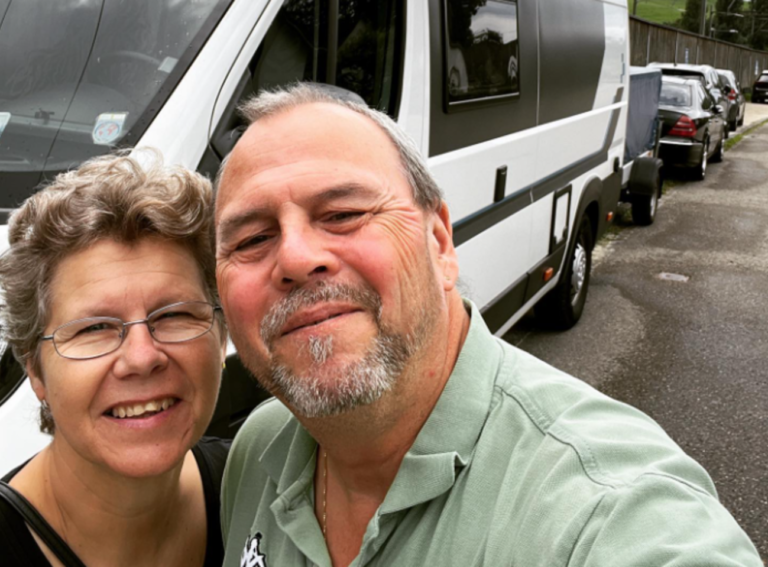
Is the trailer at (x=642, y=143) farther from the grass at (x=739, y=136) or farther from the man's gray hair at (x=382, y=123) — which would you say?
the grass at (x=739, y=136)

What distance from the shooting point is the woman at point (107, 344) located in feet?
5.29

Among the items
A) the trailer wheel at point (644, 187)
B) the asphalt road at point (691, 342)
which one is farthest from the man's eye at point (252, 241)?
the trailer wheel at point (644, 187)

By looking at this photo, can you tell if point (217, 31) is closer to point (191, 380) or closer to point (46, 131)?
point (46, 131)

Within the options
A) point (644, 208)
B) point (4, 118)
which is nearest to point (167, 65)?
point (4, 118)

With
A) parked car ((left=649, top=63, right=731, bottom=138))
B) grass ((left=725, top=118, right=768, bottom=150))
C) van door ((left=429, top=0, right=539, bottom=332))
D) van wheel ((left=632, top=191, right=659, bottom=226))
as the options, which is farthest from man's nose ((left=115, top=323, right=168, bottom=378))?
grass ((left=725, top=118, right=768, bottom=150))

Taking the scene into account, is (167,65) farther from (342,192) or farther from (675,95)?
(675,95)

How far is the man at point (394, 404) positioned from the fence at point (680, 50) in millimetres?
16981

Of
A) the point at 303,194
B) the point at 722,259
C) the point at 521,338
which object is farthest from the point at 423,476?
the point at 722,259

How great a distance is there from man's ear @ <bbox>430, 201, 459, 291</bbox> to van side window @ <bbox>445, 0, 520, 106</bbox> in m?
2.00

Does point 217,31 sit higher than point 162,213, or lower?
higher

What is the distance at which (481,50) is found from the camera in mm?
3928

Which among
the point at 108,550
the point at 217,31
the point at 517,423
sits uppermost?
the point at 217,31

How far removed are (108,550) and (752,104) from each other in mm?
41859

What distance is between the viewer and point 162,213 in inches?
65.9
